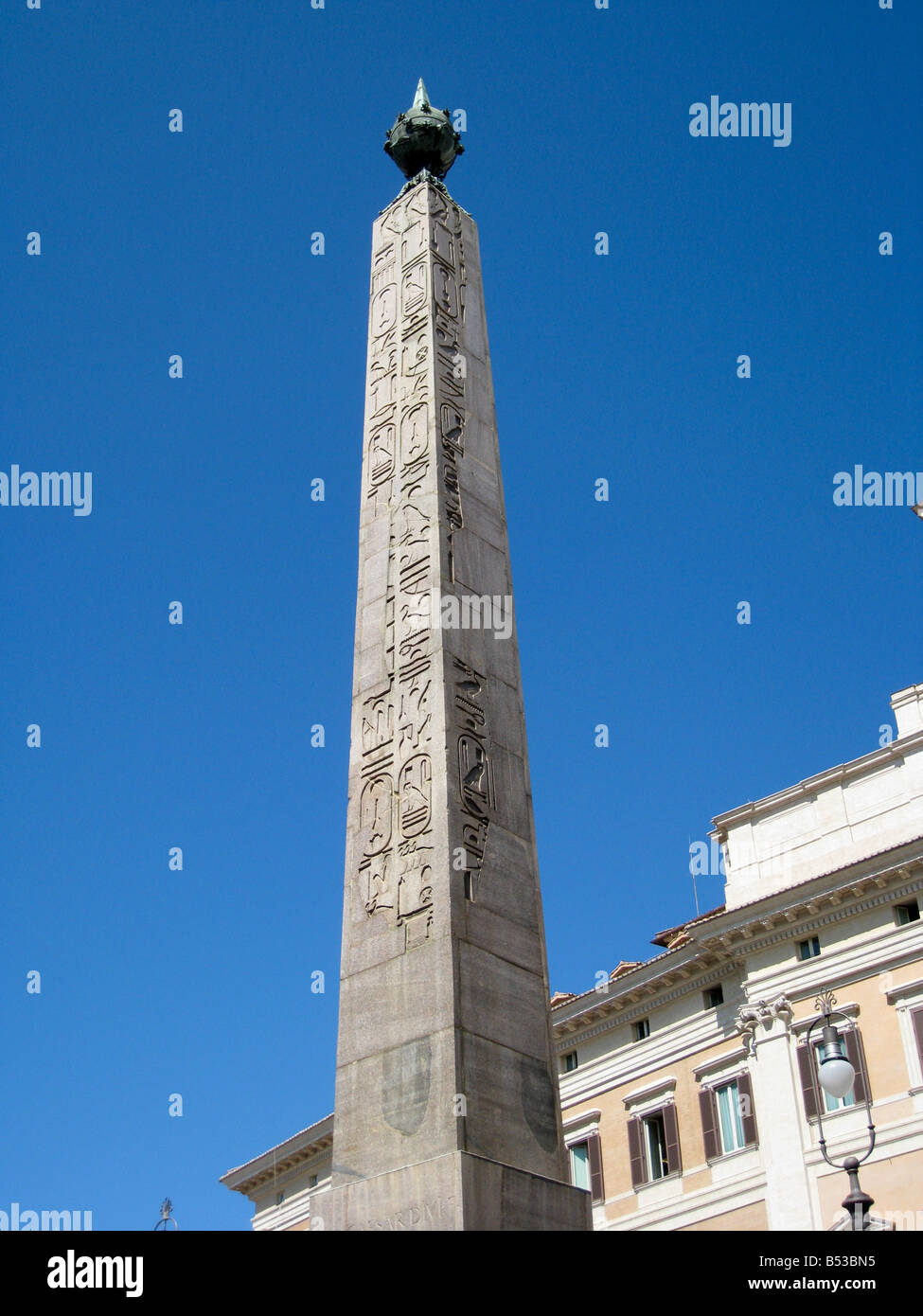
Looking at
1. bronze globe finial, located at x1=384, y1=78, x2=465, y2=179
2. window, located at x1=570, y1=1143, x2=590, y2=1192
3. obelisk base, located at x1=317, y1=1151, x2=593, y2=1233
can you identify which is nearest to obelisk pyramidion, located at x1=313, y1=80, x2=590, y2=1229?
obelisk base, located at x1=317, y1=1151, x2=593, y2=1233

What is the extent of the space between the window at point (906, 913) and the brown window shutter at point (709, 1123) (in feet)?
16.4

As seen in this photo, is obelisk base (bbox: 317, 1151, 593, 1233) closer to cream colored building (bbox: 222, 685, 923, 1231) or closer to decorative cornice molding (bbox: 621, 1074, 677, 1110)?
cream colored building (bbox: 222, 685, 923, 1231)

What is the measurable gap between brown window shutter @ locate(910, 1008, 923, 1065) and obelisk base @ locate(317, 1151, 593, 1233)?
16.4 m

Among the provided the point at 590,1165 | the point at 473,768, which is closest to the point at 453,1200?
the point at 473,768

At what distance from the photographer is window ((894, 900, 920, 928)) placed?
84.3ft

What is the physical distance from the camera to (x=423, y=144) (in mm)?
15422

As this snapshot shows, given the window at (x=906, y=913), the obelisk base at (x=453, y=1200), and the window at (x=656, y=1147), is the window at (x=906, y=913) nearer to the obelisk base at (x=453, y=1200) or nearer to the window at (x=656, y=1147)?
the window at (x=656, y=1147)

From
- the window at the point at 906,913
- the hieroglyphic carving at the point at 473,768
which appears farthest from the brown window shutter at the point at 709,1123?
the hieroglyphic carving at the point at 473,768

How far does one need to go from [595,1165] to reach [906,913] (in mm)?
8402

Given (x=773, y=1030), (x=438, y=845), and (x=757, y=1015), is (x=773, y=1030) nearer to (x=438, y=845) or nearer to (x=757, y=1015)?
(x=757, y=1015)

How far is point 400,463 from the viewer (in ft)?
42.0

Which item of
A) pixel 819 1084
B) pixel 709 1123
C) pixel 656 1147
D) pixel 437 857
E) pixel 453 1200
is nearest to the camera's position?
pixel 453 1200
